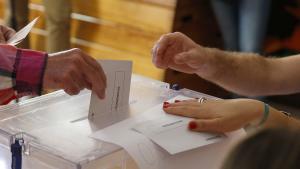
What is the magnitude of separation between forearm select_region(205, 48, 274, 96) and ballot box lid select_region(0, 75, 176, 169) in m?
0.32

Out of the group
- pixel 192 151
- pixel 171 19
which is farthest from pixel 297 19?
pixel 192 151

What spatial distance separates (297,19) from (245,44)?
325mm

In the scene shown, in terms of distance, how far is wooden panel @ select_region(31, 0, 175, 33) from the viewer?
7.67 feet

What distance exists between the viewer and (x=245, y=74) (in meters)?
1.40

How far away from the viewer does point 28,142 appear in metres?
0.80

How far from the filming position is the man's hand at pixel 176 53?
114 cm

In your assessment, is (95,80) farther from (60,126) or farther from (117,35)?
(117,35)

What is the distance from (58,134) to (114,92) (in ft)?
0.55

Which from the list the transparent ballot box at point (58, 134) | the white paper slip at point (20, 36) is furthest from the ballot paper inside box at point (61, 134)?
the white paper slip at point (20, 36)

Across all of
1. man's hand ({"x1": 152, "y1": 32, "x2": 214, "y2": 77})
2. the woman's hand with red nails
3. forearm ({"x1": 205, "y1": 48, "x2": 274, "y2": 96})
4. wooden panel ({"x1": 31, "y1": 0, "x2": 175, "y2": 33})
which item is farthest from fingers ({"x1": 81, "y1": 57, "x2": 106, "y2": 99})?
wooden panel ({"x1": 31, "y1": 0, "x2": 175, "y2": 33})

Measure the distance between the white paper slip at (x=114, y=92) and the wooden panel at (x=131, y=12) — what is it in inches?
54.8

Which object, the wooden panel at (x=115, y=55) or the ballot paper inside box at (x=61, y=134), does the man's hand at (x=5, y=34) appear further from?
the wooden panel at (x=115, y=55)

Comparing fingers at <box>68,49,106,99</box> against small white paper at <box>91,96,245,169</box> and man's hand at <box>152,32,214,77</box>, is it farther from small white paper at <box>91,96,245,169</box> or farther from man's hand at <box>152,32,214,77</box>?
man's hand at <box>152,32,214,77</box>

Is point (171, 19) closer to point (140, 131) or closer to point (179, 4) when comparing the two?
point (179, 4)
